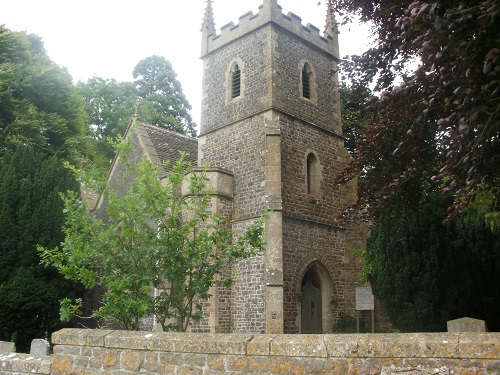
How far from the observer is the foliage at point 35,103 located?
2131 centimetres

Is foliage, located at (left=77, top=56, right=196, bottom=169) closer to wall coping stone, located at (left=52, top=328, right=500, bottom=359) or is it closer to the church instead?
the church

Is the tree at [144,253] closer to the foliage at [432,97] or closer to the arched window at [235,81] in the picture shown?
the foliage at [432,97]

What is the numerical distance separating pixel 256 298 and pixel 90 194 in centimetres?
1048

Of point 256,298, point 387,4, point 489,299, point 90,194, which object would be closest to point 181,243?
point 387,4

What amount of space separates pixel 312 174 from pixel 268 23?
547 cm

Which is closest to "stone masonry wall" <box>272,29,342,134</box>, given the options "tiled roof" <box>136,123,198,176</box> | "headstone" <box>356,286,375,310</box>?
"tiled roof" <box>136,123,198,176</box>

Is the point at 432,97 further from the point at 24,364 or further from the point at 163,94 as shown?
the point at 163,94

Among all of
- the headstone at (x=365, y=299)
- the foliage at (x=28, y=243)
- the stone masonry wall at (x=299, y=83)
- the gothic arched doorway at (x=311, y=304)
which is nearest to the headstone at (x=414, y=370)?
the headstone at (x=365, y=299)

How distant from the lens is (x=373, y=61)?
8.14m

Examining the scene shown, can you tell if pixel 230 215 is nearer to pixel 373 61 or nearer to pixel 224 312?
pixel 224 312

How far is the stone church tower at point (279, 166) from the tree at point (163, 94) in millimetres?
15468

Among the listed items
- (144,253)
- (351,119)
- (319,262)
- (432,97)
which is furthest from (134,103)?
(432,97)

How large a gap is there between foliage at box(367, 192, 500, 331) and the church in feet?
9.00

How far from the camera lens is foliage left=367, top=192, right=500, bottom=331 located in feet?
42.3
